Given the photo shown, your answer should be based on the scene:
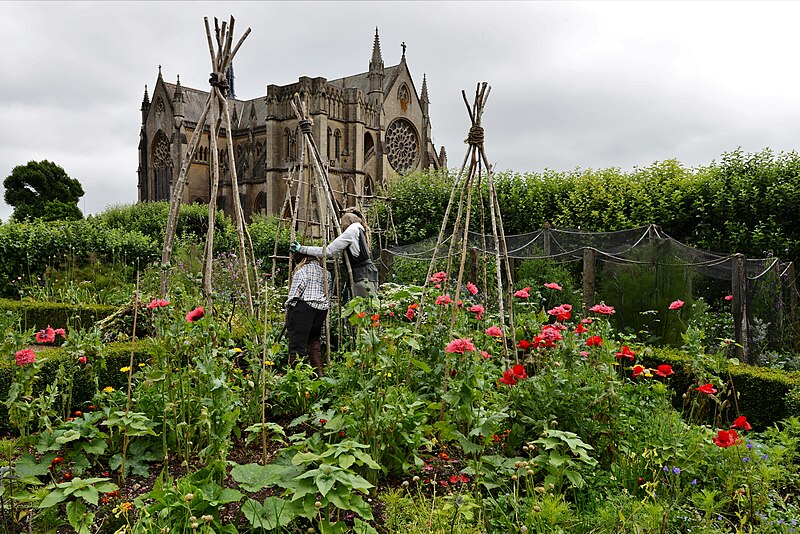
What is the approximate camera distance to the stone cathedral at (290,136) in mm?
38000

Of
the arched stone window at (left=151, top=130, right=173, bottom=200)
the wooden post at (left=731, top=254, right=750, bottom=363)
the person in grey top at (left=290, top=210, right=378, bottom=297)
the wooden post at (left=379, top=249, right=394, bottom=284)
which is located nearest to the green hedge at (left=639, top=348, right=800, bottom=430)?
the wooden post at (left=731, top=254, right=750, bottom=363)

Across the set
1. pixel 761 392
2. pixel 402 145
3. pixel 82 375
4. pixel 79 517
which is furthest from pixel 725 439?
pixel 402 145

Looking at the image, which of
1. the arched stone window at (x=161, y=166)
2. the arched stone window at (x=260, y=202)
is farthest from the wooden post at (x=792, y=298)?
the arched stone window at (x=161, y=166)

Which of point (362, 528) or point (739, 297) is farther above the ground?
point (739, 297)

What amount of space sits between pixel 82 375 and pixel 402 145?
41.0m

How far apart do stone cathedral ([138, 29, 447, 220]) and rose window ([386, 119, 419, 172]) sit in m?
0.07

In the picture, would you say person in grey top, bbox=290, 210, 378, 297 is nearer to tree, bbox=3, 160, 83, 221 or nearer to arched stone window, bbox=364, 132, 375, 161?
arched stone window, bbox=364, 132, 375, 161

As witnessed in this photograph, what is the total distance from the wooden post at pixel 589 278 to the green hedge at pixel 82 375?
516cm

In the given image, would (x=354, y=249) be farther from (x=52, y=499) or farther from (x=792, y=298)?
(x=792, y=298)

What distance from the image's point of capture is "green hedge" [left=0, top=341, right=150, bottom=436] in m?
4.64

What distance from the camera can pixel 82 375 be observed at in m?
4.27

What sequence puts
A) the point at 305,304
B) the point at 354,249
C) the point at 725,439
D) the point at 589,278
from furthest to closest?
1. the point at 589,278
2. the point at 354,249
3. the point at 305,304
4. the point at 725,439

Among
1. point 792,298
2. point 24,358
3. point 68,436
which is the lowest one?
point 68,436

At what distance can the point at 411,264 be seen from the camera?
1013 cm
